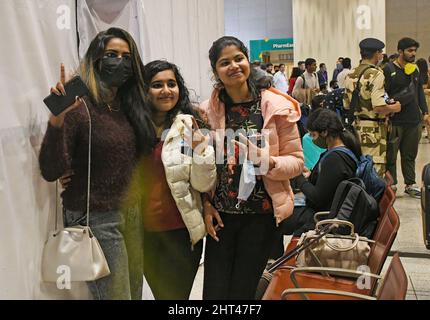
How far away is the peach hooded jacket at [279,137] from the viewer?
2066 mm

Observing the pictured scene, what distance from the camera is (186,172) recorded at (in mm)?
2039

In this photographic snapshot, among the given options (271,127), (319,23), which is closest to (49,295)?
(271,127)

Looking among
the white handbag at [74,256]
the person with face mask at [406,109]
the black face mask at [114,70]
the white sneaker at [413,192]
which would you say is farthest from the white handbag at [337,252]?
the white sneaker at [413,192]

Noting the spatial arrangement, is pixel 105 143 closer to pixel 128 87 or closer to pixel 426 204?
pixel 128 87

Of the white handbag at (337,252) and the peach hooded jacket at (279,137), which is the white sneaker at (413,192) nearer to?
the white handbag at (337,252)

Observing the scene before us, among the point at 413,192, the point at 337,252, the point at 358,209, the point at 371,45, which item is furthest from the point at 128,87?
the point at 413,192

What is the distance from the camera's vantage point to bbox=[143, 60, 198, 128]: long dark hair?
2.06 m

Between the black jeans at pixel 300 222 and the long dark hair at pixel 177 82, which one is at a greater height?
the long dark hair at pixel 177 82

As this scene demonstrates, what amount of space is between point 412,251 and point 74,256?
286 centimetres

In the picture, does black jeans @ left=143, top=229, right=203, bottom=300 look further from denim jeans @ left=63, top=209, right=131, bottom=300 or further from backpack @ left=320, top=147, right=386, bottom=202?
backpack @ left=320, top=147, right=386, bottom=202

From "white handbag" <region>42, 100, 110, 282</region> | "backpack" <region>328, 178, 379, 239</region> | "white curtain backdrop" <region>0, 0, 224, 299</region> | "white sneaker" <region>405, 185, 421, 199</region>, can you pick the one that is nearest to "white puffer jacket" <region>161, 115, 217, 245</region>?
"white handbag" <region>42, 100, 110, 282</region>

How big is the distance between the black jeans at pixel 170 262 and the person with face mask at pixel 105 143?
228 mm
